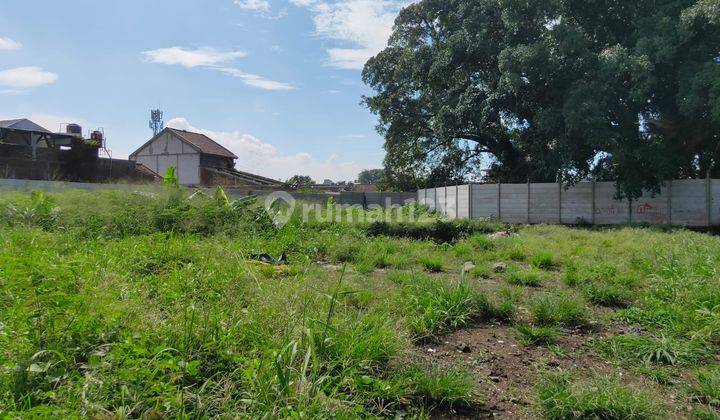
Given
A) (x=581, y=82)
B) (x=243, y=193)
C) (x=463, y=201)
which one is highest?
(x=581, y=82)

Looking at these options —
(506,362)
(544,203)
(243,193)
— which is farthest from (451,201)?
(506,362)

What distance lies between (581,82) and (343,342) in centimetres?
1351

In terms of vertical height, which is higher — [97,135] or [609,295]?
[97,135]

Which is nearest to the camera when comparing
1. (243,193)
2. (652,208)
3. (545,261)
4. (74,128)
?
(545,261)

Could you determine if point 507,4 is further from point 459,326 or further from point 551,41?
point 459,326

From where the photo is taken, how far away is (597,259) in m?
6.01

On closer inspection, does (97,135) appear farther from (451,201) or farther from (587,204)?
(587,204)

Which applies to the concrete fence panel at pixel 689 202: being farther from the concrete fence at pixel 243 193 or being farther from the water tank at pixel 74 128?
the water tank at pixel 74 128

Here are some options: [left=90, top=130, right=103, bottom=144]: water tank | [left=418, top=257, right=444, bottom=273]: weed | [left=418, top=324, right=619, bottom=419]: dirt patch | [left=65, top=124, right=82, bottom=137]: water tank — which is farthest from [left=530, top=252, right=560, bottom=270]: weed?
[left=65, top=124, right=82, bottom=137]: water tank

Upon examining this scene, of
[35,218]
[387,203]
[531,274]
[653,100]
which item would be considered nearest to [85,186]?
[35,218]

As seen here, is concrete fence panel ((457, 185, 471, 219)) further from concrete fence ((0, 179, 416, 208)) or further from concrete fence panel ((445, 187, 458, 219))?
concrete fence ((0, 179, 416, 208))

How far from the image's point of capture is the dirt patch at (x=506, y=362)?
2.30m

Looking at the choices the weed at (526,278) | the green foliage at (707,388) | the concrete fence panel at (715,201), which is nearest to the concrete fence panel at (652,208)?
the concrete fence panel at (715,201)

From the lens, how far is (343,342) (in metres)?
2.37
